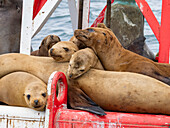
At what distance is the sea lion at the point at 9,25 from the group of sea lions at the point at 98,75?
46.9 inches

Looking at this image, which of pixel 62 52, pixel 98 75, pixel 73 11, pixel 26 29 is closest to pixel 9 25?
pixel 26 29

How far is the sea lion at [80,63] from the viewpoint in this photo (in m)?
2.22

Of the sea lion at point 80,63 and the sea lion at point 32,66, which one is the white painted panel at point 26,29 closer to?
the sea lion at point 32,66

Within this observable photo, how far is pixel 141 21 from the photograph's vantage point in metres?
6.08

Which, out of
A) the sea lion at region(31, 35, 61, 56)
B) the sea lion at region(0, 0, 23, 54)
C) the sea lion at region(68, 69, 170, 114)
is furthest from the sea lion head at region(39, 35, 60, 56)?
the sea lion at region(0, 0, 23, 54)

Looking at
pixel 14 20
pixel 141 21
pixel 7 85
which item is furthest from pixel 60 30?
pixel 7 85

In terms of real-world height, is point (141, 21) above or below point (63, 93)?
above

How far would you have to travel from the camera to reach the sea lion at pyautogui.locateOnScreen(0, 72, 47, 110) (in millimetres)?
2051

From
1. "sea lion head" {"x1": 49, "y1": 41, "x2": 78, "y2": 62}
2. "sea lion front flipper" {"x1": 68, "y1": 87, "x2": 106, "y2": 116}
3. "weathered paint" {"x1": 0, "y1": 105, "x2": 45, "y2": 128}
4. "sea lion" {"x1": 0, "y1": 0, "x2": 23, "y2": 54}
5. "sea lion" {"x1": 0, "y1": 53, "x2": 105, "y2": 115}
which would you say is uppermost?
"sea lion" {"x1": 0, "y1": 0, "x2": 23, "y2": 54}

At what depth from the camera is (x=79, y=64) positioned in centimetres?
225

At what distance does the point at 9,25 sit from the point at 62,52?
163 cm

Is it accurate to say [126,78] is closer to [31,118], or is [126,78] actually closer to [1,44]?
[31,118]

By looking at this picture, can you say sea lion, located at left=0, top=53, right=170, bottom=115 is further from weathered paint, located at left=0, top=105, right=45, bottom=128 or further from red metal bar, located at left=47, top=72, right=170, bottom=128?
weathered paint, located at left=0, top=105, right=45, bottom=128

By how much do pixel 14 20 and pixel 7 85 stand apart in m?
1.69
